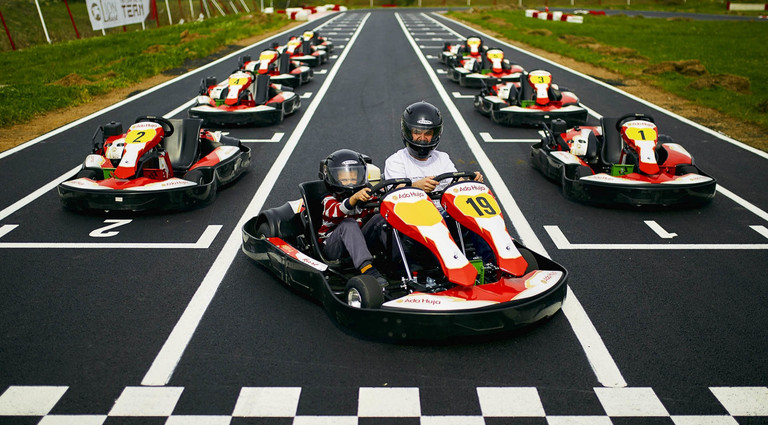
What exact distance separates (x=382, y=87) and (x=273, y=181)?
7425mm

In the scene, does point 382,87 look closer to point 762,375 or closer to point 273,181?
point 273,181

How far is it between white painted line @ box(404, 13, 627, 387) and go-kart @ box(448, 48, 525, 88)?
299 cm

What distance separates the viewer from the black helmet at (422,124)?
5.06m

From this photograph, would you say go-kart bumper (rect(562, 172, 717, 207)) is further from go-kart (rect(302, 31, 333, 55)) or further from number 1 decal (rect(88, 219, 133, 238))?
go-kart (rect(302, 31, 333, 55))

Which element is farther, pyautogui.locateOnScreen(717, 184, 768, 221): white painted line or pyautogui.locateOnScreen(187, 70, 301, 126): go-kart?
pyautogui.locateOnScreen(187, 70, 301, 126): go-kart

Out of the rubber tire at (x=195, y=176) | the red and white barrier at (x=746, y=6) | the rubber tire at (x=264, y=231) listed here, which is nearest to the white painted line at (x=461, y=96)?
the rubber tire at (x=195, y=176)

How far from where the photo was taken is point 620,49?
68.5 ft

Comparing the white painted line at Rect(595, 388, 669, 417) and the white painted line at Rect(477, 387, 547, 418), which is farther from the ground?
the white painted line at Rect(477, 387, 547, 418)

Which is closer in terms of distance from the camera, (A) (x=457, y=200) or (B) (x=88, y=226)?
(A) (x=457, y=200)

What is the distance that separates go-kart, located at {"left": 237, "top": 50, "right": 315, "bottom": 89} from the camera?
558 inches

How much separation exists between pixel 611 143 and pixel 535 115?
3.10 metres

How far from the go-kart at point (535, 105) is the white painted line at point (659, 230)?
4.30 m

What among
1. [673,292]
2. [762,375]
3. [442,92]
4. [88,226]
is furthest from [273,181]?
[442,92]

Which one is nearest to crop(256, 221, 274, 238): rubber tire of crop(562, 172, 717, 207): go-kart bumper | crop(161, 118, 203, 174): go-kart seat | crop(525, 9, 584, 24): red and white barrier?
crop(161, 118, 203, 174): go-kart seat
